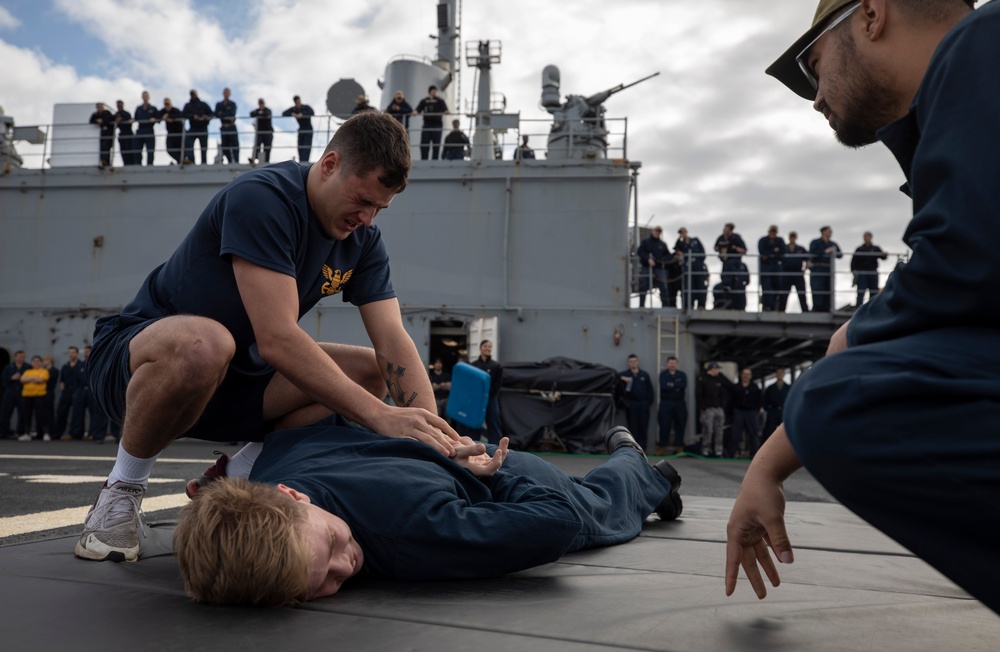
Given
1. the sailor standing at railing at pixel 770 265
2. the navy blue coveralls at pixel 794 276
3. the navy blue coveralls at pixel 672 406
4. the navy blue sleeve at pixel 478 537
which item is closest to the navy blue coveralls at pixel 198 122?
the navy blue coveralls at pixel 672 406

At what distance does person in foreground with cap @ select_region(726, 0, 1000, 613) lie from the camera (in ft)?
3.24

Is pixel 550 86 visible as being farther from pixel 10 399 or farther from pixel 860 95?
pixel 860 95

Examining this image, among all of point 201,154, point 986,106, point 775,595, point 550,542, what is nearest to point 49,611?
point 550,542

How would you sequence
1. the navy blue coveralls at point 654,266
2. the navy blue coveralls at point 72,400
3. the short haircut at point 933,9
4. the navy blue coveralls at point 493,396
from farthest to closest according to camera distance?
the navy blue coveralls at point 654,266 → the navy blue coveralls at point 72,400 → the navy blue coveralls at point 493,396 → the short haircut at point 933,9

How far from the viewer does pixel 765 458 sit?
1433 mm

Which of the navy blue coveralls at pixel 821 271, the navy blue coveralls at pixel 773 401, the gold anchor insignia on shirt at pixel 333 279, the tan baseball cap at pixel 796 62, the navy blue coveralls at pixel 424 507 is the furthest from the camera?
the navy blue coveralls at pixel 821 271

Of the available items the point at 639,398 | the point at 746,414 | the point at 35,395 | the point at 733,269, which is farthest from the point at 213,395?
the point at 35,395

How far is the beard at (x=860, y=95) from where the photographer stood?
1318 mm

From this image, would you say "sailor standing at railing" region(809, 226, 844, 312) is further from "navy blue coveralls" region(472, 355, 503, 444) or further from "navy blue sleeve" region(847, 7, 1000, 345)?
"navy blue sleeve" region(847, 7, 1000, 345)

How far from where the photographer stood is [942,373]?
102 centimetres

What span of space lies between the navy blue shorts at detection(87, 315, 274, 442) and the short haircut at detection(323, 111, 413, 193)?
82cm

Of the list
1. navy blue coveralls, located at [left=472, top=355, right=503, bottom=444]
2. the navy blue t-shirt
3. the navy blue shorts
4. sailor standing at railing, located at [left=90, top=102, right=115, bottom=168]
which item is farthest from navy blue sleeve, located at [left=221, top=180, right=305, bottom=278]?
sailor standing at railing, located at [left=90, top=102, right=115, bottom=168]

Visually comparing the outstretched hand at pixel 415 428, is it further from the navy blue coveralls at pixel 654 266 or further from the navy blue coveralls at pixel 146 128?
the navy blue coveralls at pixel 146 128

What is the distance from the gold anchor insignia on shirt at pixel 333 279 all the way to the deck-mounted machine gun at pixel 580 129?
11.9 m
